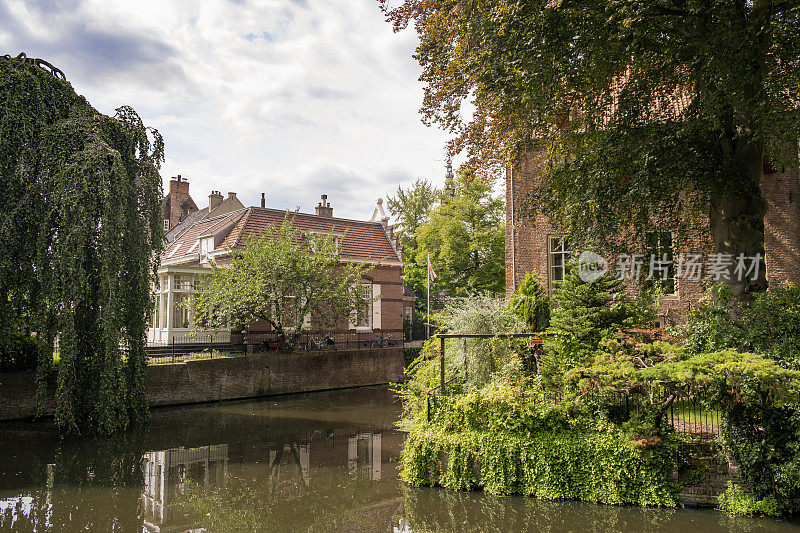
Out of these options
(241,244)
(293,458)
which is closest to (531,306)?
(293,458)

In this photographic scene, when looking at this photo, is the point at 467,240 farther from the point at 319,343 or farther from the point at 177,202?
the point at 177,202

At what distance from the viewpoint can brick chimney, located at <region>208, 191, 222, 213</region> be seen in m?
31.5

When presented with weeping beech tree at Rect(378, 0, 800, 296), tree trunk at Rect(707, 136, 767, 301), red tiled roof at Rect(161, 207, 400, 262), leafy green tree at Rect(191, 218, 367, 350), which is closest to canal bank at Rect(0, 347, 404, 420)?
leafy green tree at Rect(191, 218, 367, 350)

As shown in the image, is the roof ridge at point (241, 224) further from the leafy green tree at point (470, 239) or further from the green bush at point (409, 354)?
the leafy green tree at point (470, 239)

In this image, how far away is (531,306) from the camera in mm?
11898

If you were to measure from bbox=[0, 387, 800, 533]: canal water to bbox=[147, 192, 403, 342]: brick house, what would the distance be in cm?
715

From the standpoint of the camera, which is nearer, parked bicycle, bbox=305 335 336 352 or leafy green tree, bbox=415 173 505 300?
parked bicycle, bbox=305 335 336 352

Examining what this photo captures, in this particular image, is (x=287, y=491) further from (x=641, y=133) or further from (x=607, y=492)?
(x=641, y=133)

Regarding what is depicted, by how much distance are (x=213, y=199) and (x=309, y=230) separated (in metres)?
10.2

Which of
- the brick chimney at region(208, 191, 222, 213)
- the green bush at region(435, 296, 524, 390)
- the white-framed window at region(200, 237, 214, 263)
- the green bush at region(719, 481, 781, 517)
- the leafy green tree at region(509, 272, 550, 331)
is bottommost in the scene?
the green bush at region(719, 481, 781, 517)

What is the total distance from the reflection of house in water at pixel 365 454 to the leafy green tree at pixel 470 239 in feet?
47.7

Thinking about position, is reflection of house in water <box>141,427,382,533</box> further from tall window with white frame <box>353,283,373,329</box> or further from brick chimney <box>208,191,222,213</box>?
brick chimney <box>208,191,222,213</box>

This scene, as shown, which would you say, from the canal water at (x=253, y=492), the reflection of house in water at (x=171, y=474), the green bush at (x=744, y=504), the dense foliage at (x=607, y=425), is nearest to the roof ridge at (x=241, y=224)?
the canal water at (x=253, y=492)

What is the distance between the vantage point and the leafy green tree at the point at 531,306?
11.8 m
